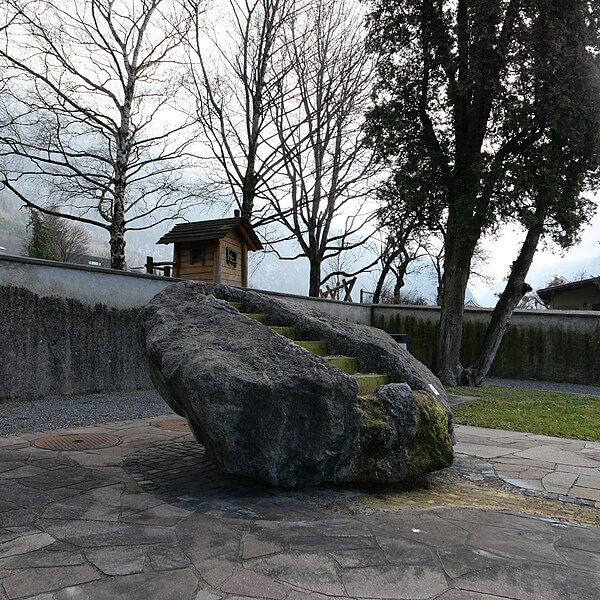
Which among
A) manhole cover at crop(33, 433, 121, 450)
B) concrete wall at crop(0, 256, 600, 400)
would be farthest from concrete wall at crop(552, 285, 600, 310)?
manhole cover at crop(33, 433, 121, 450)

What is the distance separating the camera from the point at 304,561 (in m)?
2.40

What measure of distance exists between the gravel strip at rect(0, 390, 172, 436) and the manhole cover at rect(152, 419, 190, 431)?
18.2 inches

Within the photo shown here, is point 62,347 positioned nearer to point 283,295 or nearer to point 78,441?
point 78,441

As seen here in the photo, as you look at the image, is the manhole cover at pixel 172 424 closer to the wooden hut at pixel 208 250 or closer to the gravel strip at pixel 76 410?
the gravel strip at pixel 76 410

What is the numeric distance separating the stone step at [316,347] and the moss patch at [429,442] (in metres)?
0.99

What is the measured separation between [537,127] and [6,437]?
426 inches

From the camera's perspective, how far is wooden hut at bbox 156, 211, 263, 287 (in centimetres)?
1248

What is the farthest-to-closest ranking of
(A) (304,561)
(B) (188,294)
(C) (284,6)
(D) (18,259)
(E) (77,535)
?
(C) (284,6) < (D) (18,259) < (B) (188,294) < (E) (77,535) < (A) (304,561)

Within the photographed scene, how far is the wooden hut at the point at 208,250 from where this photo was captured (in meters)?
12.5

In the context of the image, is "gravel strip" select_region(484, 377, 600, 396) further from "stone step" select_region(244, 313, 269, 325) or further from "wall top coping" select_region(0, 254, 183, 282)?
"stone step" select_region(244, 313, 269, 325)

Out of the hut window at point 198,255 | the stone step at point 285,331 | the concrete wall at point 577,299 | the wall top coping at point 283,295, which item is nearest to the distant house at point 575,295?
the concrete wall at point 577,299

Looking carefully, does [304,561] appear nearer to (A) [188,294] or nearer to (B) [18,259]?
(A) [188,294]

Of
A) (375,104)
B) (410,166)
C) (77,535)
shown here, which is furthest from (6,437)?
(375,104)

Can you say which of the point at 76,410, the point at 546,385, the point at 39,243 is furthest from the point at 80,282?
the point at 39,243
